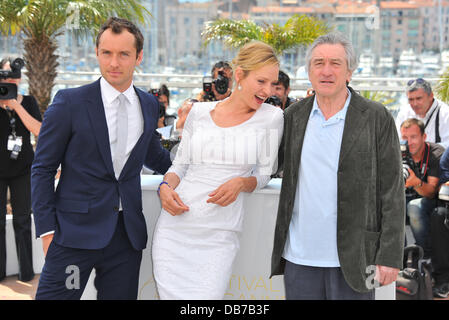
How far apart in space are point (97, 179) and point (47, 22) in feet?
16.7

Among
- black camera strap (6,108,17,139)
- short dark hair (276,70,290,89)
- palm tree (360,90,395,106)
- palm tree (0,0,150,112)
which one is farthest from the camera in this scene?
palm tree (360,90,395,106)

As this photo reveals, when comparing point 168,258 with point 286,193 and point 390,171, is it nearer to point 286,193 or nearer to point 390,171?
point 286,193

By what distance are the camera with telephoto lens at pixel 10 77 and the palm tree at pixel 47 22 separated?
2.22m

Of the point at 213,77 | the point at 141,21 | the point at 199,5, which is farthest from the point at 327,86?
the point at 199,5

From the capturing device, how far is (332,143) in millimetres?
1872

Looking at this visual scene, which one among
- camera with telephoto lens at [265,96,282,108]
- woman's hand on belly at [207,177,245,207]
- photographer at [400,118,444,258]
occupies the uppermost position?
camera with telephoto lens at [265,96,282,108]

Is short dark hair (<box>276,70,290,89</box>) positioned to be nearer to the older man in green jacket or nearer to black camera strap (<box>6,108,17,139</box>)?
the older man in green jacket

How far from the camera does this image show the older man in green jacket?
182cm

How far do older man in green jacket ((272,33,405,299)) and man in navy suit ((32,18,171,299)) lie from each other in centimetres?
60

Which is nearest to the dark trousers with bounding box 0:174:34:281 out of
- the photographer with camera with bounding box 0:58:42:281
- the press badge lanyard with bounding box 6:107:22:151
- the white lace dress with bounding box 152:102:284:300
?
the photographer with camera with bounding box 0:58:42:281

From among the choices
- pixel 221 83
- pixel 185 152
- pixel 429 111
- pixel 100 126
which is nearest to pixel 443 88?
pixel 429 111

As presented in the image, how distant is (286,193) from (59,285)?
2.96 feet

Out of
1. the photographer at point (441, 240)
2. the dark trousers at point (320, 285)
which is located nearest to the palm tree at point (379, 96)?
the photographer at point (441, 240)

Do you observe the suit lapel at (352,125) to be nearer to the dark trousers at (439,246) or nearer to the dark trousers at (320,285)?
the dark trousers at (320,285)
